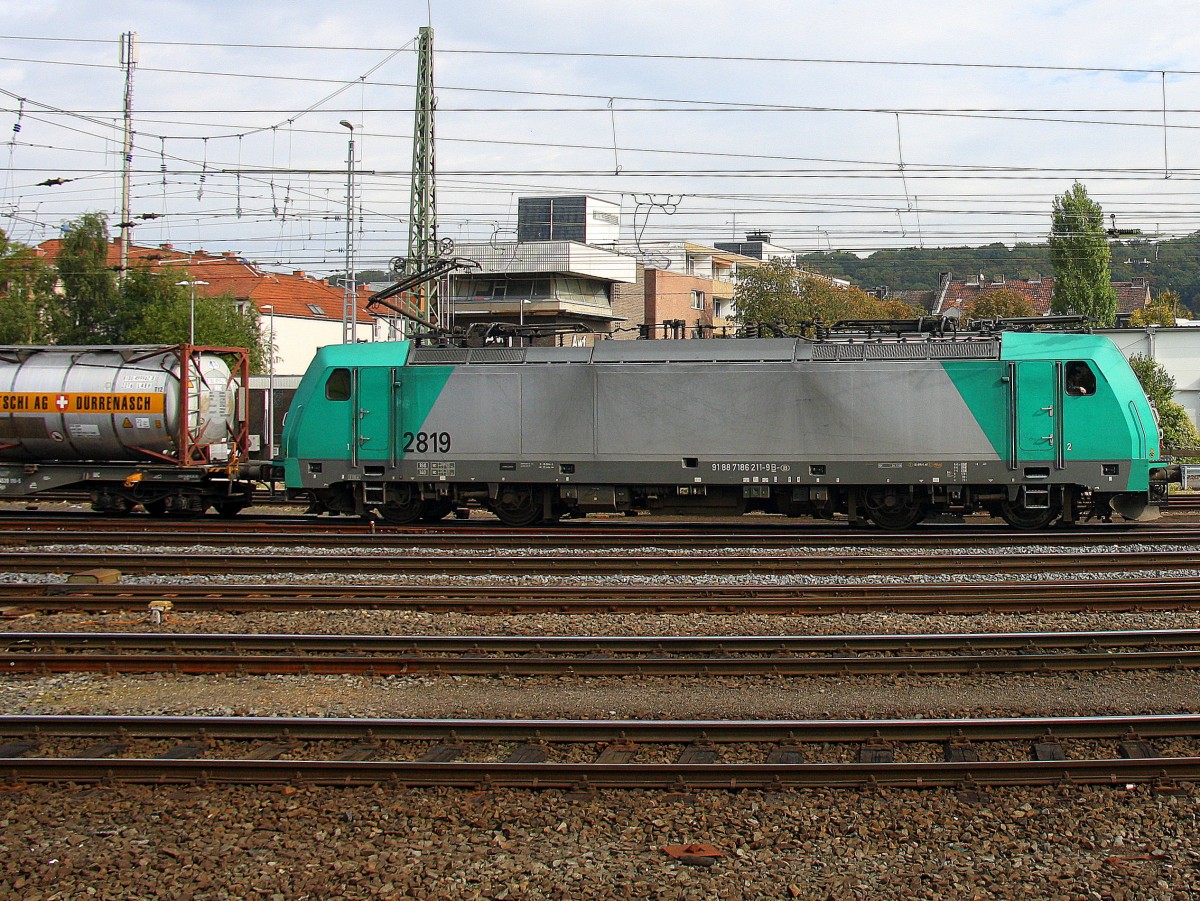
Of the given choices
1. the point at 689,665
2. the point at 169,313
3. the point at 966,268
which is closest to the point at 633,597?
the point at 689,665

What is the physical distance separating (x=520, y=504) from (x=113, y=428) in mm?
7679

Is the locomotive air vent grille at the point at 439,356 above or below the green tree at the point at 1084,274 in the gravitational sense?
below

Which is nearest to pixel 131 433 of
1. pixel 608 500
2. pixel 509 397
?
pixel 509 397

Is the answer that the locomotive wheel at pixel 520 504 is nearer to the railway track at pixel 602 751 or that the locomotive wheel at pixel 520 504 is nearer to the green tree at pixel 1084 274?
the railway track at pixel 602 751

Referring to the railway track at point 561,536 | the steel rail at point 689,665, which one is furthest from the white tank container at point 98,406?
the steel rail at point 689,665

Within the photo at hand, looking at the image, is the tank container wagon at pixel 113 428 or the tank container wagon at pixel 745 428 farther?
the tank container wagon at pixel 113 428

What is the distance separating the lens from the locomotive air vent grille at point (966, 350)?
1681 cm

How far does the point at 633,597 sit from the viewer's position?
1202cm

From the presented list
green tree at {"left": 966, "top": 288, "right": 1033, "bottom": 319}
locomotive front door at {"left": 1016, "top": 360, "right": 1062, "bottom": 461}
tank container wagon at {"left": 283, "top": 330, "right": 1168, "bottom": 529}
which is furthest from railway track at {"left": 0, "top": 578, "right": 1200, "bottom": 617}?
green tree at {"left": 966, "top": 288, "right": 1033, "bottom": 319}

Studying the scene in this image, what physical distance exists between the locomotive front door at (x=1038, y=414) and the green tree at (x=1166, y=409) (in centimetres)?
1496

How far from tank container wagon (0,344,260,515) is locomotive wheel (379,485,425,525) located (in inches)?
123

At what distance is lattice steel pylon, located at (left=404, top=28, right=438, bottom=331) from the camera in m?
23.5

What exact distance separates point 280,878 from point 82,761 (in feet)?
7.14

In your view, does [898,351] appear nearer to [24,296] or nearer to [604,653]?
[604,653]
